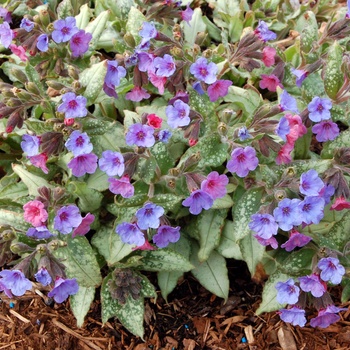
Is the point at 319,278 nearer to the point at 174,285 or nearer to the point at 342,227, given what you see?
the point at 342,227

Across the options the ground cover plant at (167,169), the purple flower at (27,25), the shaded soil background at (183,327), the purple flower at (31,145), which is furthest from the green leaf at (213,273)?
the purple flower at (27,25)

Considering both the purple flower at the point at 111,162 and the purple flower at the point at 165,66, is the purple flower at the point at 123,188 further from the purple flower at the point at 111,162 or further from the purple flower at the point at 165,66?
the purple flower at the point at 165,66

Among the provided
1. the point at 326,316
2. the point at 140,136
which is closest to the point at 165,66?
the point at 140,136

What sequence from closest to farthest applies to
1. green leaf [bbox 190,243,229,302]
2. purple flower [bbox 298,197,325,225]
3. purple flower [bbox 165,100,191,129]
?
purple flower [bbox 298,197,325,225] < purple flower [bbox 165,100,191,129] < green leaf [bbox 190,243,229,302]

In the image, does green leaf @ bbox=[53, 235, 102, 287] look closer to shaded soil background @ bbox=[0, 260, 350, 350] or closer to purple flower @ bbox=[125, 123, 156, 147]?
shaded soil background @ bbox=[0, 260, 350, 350]

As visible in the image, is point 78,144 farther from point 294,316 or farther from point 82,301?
point 294,316

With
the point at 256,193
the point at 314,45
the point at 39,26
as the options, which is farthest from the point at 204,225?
the point at 39,26

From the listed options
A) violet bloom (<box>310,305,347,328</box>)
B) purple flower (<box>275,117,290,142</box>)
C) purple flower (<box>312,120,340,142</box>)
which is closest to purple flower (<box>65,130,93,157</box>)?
purple flower (<box>275,117,290,142</box>)
